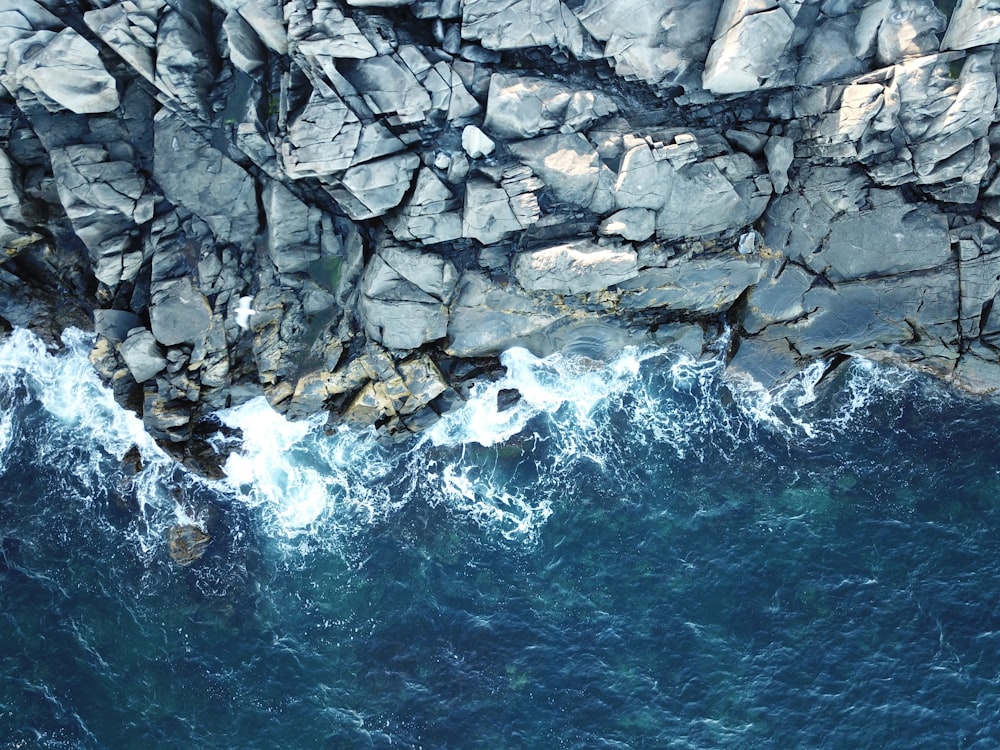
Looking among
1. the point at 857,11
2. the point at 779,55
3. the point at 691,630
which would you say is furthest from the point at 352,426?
the point at 857,11

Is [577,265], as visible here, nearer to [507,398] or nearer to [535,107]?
[535,107]

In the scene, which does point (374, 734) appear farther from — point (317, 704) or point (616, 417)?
point (616, 417)

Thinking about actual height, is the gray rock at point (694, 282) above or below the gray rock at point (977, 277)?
below

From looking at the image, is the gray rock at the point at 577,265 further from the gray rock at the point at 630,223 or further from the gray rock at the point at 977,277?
the gray rock at the point at 977,277

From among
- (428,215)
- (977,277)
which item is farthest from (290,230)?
(977,277)

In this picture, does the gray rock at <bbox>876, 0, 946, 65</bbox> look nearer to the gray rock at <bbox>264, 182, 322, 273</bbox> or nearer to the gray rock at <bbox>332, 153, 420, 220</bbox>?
the gray rock at <bbox>332, 153, 420, 220</bbox>

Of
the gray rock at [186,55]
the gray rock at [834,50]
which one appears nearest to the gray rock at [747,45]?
the gray rock at [834,50]
